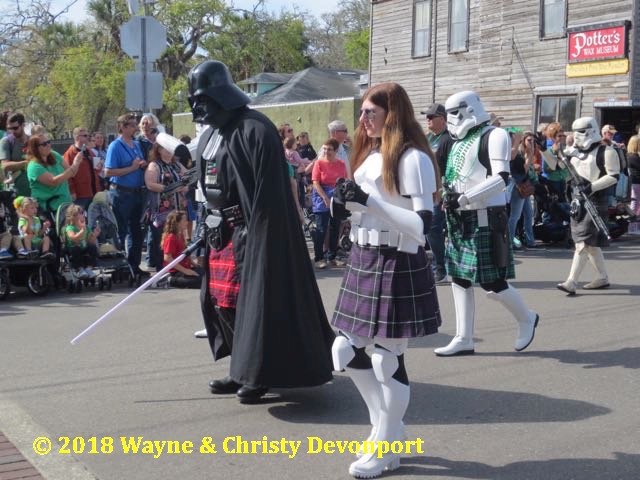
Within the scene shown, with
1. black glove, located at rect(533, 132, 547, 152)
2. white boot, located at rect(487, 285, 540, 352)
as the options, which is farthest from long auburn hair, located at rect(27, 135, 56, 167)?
black glove, located at rect(533, 132, 547, 152)

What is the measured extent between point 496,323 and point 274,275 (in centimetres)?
325

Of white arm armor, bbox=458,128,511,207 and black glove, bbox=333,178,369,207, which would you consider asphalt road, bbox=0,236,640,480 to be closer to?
white arm armor, bbox=458,128,511,207

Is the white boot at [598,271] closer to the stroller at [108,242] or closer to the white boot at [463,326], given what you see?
the white boot at [463,326]

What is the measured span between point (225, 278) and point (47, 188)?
534 centimetres

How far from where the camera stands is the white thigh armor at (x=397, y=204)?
3740 mm

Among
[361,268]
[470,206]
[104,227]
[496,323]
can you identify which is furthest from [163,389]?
[104,227]

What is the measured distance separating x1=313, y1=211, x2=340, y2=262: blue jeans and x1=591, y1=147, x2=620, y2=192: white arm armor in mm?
3416

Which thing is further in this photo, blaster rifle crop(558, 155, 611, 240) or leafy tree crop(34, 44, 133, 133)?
leafy tree crop(34, 44, 133, 133)

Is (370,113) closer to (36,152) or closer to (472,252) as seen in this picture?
(472,252)

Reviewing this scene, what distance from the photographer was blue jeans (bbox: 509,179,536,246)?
12.1 meters

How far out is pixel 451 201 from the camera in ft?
19.5

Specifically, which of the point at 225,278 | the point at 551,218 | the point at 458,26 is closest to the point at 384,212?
the point at 225,278

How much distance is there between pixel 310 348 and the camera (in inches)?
188

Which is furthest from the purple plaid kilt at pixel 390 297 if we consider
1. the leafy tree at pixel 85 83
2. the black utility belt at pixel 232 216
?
the leafy tree at pixel 85 83
